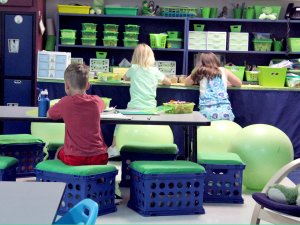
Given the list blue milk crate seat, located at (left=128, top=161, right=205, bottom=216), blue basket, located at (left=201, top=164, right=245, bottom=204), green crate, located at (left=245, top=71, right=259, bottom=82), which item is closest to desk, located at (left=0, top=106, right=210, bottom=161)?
blue basket, located at (left=201, top=164, right=245, bottom=204)

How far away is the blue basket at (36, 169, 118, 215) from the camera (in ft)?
13.4

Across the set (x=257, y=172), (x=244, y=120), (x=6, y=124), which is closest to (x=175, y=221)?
(x=257, y=172)

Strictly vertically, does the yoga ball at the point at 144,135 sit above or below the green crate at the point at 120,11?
below

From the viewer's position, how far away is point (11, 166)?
14.2ft

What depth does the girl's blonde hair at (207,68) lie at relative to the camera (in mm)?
6258

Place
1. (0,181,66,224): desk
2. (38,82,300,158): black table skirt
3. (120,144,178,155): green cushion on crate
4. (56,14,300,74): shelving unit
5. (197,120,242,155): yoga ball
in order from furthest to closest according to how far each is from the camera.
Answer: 1. (56,14,300,74): shelving unit
2. (38,82,300,158): black table skirt
3. (197,120,242,155): yoga ball
4. (120,144,178,155): green cushion on crate
5. (0,181,66,224): desk

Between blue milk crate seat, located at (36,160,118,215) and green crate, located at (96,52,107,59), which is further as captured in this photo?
green crate, located at (96,52,107,59)

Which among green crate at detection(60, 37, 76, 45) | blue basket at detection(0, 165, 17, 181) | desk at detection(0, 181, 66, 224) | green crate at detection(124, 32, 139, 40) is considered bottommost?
blue basket at detection(0, 165, 17, 181)

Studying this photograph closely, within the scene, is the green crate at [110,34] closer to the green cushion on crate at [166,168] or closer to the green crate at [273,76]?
the green crate at [273,76]

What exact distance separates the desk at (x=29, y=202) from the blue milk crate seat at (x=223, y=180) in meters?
2.55

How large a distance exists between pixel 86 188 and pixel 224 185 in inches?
49.0

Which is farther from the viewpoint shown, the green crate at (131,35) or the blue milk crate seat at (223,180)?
the green crate at (131,35)

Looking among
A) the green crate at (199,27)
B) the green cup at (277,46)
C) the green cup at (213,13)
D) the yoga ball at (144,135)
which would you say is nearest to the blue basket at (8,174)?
the yoga ball at (144,135)

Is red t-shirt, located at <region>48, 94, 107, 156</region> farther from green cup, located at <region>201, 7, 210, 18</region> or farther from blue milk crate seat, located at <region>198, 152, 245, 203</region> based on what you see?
green cup, located at <region>201, 7, 210, 18</region>
